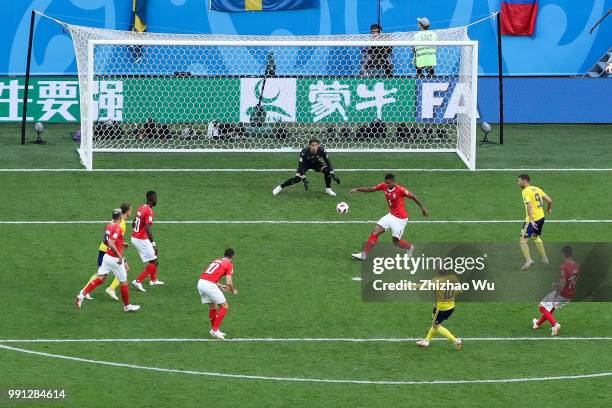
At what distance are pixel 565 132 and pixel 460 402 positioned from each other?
21.6m

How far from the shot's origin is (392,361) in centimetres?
2408

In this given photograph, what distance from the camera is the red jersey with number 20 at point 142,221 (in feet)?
90.3

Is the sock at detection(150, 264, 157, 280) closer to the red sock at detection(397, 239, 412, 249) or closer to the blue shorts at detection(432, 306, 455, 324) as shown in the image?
the red sock at detection(397, 239, 412, 249)

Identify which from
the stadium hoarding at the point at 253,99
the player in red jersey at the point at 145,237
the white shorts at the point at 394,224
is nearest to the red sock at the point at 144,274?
the player in red jersey at the point at 145,237

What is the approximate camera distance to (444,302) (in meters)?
24.2

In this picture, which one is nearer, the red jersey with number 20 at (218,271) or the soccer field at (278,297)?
the soccer field at (278,297)

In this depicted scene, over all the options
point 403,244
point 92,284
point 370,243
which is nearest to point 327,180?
point 370,243

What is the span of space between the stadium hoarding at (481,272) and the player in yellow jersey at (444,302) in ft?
8.22

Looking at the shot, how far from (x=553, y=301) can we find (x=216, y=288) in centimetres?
629

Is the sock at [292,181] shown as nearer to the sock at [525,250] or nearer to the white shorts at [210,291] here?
the sock at [525,250]

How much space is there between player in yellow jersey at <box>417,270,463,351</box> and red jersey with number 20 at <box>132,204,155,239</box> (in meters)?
6.36

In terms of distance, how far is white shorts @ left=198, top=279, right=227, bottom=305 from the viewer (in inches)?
971

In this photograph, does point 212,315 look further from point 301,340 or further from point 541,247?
point 541,247

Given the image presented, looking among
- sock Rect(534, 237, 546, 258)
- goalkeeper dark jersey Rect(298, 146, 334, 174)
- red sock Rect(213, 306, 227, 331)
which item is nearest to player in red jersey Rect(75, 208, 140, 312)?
red sock Rect(213, 306, 227, 331)
